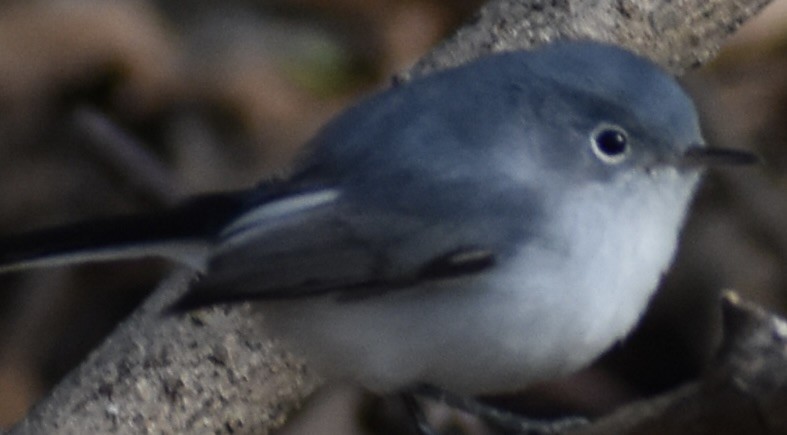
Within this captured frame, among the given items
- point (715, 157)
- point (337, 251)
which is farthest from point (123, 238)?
point (715, 157)

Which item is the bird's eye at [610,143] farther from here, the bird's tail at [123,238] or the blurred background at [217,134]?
the blurred background at [217,134]

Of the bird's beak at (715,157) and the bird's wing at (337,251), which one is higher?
the bird's wing at (337,251)

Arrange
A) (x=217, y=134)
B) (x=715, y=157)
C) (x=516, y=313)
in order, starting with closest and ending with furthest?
(x=516, y=313)
(x=715, y=157)
(x=217, y=134)

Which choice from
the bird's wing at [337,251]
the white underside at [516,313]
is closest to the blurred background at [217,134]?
the white underside at [516,313]

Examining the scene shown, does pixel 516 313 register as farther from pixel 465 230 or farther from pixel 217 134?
pixel 217 134

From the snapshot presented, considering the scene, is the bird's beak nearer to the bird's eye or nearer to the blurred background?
the bird's eye

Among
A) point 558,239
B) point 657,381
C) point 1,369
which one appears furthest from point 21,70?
point 558,239

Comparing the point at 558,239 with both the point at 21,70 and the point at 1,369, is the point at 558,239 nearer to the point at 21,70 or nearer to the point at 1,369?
the point at 1,369
